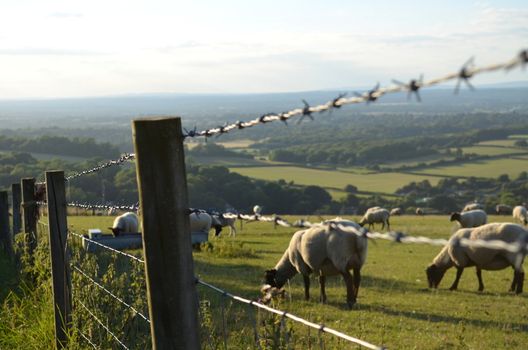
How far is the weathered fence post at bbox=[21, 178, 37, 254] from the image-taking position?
30.1 ft

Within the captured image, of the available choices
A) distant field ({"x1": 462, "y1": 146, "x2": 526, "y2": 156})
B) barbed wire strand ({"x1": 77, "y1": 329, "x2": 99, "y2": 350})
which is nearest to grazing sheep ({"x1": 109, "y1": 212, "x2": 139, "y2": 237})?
barbed wire strand ({"x1": 77, "y1": 329, "x2": 99, "y2": 350})

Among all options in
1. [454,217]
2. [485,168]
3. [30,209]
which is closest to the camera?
[30,209]

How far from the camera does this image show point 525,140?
11450 cm

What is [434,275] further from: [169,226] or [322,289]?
[169,226]

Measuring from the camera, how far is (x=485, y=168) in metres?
99.2

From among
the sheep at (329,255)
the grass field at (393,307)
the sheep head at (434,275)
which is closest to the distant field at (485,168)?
the grass field at (393,307)

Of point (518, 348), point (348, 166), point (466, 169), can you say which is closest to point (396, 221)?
point (518, 348)

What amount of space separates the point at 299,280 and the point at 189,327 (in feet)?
41.2

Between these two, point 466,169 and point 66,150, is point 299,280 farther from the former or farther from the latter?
point 66,150

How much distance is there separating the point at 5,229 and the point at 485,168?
3705 inches

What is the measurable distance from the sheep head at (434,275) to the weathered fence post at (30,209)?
32.4 ft

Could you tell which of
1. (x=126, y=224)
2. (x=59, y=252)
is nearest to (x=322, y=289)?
(x=59, y=252)

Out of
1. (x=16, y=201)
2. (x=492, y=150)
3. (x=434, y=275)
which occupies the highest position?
(x=16, y=201)

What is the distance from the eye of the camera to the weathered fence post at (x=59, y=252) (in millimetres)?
6219
